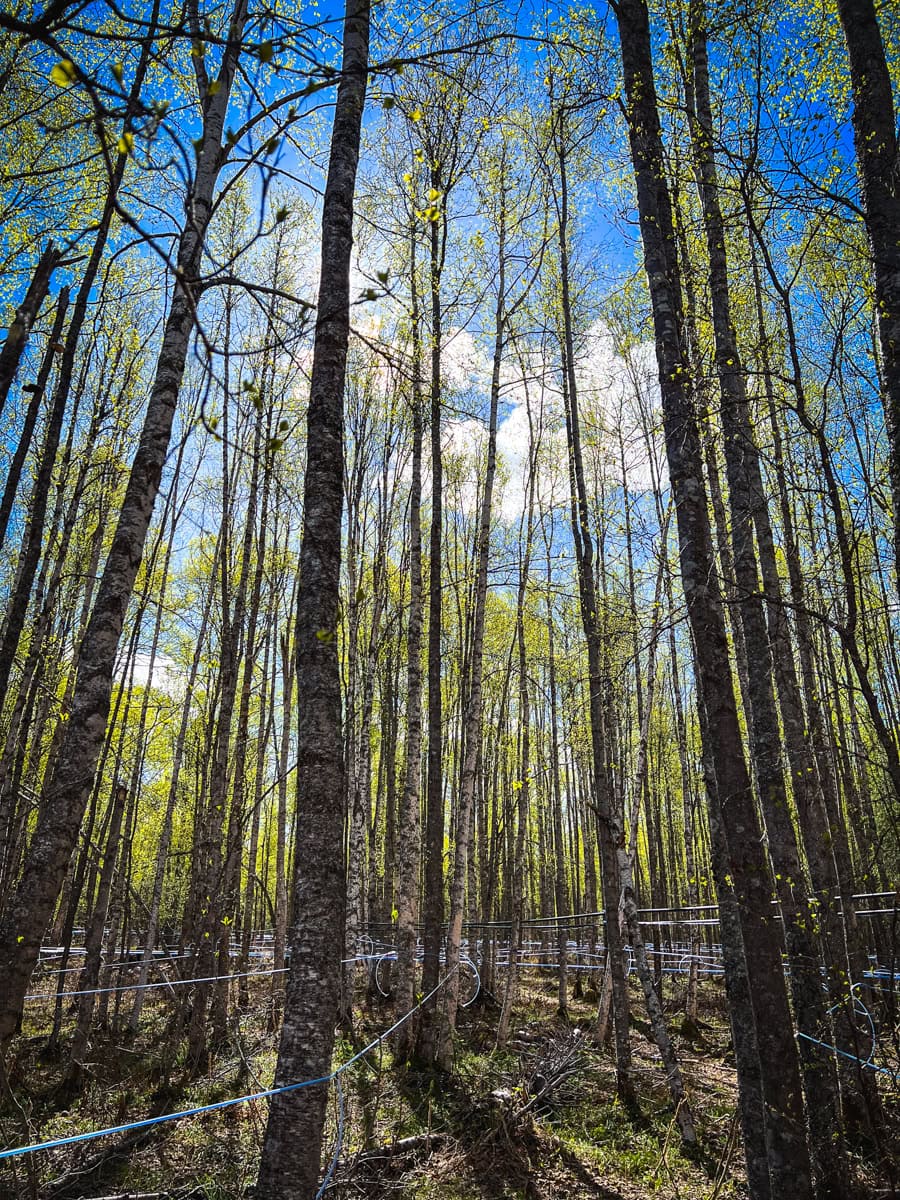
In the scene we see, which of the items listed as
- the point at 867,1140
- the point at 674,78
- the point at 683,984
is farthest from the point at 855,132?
the point at 683,984

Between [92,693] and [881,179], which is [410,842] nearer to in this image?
[92,693]

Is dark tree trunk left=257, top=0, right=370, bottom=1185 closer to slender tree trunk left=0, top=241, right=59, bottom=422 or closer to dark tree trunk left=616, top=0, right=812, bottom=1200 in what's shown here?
slender tree trunk left=0, top=241, right=59, bottom=422

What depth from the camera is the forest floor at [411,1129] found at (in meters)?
4.81

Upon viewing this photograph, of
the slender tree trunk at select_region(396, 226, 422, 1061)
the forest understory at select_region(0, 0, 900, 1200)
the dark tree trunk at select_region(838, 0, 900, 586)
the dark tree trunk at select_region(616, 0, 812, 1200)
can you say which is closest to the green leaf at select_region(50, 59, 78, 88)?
the forest understory at select_region(0, 0, 900, 1200)

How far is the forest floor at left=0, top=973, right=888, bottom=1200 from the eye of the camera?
481 cm

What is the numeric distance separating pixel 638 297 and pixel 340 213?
7365 mm

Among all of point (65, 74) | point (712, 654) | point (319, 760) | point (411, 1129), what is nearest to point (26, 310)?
point (65, 74)

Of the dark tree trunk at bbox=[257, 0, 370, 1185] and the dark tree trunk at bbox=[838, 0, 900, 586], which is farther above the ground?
the dark tree trunk at bbox=[838, 0, 900, 586]

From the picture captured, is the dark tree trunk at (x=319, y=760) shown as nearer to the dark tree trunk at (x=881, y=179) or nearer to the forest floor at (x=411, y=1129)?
the forest floor at (x=411, y=1129)

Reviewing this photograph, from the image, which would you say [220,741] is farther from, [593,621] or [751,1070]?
[751,1070]

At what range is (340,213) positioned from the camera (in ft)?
11.9

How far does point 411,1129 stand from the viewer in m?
5.84

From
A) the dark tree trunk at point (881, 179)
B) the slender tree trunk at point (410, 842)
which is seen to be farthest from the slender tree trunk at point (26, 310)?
the slender tree trunk at point (410, 842)

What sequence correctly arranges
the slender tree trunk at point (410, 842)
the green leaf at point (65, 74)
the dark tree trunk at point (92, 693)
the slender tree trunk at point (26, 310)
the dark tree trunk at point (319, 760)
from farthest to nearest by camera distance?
the slender tree trunk at point (410, 842), the dark tree trunk at point (92, 693), the dark tree trunk at point (319, 760), the slender tree trunk at point (26, 310), the green leaf at point (65, 74)
